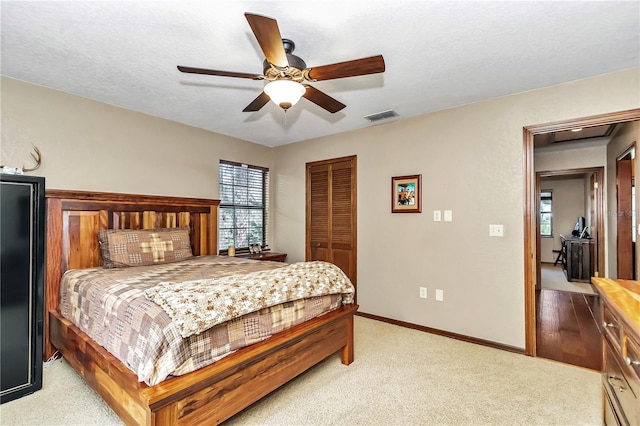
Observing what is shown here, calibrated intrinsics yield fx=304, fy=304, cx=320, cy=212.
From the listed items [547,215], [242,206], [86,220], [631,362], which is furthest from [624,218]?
[86,220]

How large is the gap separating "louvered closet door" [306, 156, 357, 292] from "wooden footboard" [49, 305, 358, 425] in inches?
68.8

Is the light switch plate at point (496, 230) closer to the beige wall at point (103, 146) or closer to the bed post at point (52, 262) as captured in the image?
the beige wall at point (103, 146)

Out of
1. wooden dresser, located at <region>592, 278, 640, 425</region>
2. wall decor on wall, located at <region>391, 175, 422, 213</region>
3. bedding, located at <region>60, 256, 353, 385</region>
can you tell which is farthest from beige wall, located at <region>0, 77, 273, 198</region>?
wooden dresser, located at <region>592, 278, 640, 425</region>

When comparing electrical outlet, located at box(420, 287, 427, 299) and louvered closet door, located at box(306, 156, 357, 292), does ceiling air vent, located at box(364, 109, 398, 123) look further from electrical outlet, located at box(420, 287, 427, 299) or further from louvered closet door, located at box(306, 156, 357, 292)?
electrical outlet, located at box(420, 287, 427, 299)

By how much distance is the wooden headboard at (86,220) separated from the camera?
271cm

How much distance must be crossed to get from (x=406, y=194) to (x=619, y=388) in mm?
2524

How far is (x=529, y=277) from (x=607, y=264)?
10.8ft

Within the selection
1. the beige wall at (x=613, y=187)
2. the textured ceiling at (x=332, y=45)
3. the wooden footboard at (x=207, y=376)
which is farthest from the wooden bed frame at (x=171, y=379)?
the beige wall at (x=613, y=187)

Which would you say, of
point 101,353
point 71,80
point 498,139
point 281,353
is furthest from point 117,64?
point 498,139

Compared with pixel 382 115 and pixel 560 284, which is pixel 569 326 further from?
pixel 382 115

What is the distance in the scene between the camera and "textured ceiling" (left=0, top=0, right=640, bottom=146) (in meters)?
1.79

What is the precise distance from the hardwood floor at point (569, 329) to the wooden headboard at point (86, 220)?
164 inches

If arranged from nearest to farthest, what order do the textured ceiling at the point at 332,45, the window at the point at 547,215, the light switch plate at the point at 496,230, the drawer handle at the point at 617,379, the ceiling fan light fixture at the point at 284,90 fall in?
the drawer handle at the point at 617,379
the textured ceiling at the point at 332,45
the ceiling fan light fixture at the point at 284,90
the light switch plate at the point at 496,230
the window at the point at 547,215

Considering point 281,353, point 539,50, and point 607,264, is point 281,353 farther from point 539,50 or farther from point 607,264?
point 607,264
